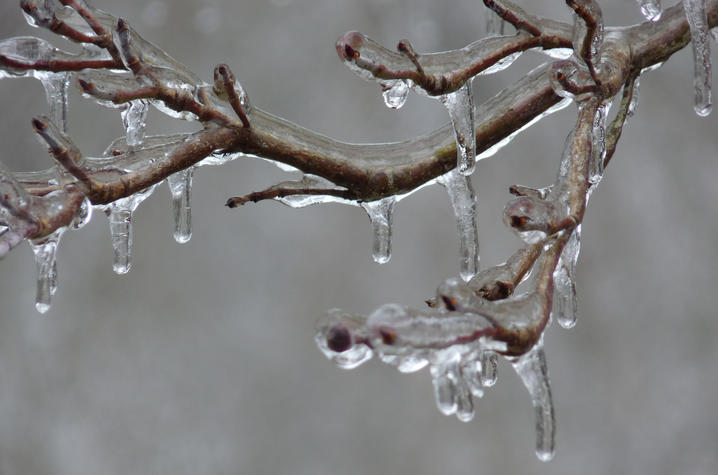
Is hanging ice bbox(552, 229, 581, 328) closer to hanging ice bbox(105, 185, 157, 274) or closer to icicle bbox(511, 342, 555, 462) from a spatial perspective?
icicle bbox(511, 342, 555, 462)

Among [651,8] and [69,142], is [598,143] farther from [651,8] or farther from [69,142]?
[69,142]

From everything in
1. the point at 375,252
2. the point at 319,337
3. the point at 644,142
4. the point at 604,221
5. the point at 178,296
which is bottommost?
the point at 319,337

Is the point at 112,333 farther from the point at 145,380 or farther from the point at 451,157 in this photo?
the point at 451,157

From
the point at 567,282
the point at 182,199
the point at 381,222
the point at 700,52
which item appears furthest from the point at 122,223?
the point at 700,52

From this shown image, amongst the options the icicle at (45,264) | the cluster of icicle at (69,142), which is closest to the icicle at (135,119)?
the cluster of icicle at (69,142)

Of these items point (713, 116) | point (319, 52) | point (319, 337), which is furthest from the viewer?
point (319, 52)

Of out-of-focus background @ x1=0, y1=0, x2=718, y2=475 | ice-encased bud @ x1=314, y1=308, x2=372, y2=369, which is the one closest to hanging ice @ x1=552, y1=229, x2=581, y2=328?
ice-encased bud @ x1=314, y1=308, x2=372, y2=369

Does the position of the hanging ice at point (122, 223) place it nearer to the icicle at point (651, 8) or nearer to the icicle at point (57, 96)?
the icicle at point (57, 96)

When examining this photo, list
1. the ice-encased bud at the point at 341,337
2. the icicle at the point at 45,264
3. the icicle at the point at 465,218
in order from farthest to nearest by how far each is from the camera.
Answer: the icicle at the point at 465,218 < the icicle at the point at 45,264 < the ice-encased bud at the point at 341,337

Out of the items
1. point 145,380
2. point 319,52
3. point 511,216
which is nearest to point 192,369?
point 145,380
